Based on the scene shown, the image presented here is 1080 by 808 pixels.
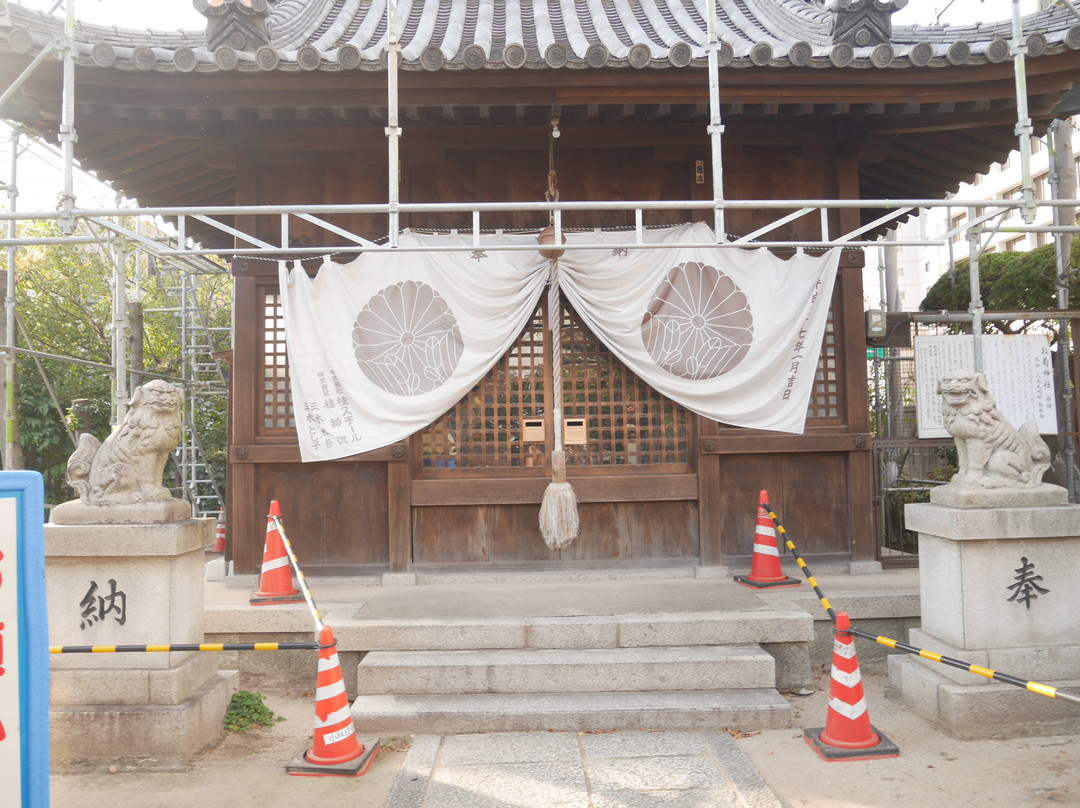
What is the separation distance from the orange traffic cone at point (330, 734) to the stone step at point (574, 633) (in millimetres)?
1183

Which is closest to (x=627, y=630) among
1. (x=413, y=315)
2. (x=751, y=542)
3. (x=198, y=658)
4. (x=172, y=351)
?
(x=751, y=542)

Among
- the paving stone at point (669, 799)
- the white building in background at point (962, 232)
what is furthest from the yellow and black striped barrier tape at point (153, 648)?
the white building in background at point (962, 232)

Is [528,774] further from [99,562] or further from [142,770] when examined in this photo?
[99,562]

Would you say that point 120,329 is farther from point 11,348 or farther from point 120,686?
point 11,348

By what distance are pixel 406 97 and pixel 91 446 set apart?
4119 mm

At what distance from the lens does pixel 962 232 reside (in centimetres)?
677

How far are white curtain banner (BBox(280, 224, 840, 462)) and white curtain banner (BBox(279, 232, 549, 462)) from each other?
1 cm

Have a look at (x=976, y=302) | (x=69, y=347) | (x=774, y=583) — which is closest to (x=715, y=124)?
(x=976, y=302)

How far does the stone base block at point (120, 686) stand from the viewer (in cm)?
477

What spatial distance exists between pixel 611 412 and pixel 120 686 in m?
5.13

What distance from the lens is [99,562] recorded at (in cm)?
494

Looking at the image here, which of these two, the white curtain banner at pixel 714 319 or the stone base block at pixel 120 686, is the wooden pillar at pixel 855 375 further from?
the stone base block at pixel 120 686

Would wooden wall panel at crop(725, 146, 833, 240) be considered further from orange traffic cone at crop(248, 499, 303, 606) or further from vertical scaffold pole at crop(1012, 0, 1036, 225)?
orange traffic cone at crop(248, 499, 303, 606)

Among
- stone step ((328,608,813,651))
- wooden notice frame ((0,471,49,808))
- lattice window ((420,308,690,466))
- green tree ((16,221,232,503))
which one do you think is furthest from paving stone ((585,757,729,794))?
green tree ((16,221,232,503))
